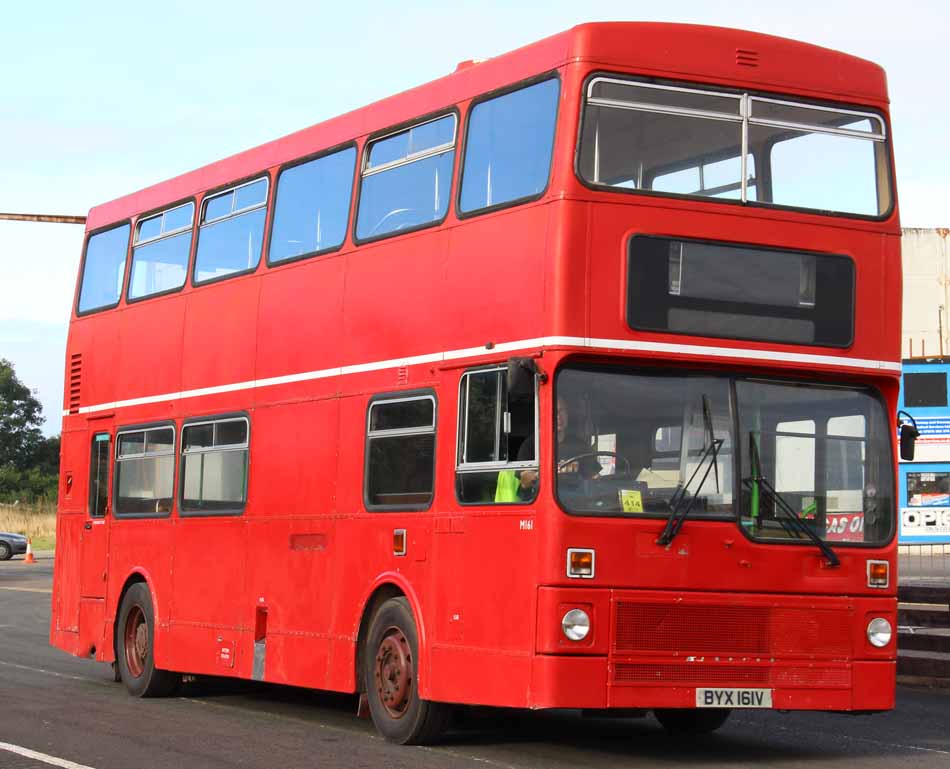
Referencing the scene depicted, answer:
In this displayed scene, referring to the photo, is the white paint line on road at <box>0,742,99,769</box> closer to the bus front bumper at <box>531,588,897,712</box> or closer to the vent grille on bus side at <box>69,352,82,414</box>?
the bus front bumper at <box>531,588,897,712</box>

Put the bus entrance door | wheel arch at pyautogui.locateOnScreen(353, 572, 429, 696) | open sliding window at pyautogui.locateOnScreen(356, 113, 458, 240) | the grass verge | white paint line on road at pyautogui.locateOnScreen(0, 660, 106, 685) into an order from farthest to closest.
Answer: the grass verge < white paint line on road at pyautogui.locateOnScreen(0, 660, 106, 685) < the bus entrance door < open sliding window at pyautogui.locateOnScreen(356, 113, 458, 240) < wheel arch at pyautogui.locateOnScreen(353, 572, 429, 696)

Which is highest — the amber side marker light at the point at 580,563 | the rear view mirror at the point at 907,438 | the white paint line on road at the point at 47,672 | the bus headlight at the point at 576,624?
the rear view mirror at the point at 907,438

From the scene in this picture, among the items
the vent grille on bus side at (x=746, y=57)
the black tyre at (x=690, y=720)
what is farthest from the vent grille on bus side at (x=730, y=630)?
the vent grille on bus side at (x=746, y=57)

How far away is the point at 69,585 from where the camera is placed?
18.5 metres

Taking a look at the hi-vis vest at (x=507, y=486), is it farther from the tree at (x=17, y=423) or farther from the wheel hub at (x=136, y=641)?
the tree at (x=17, y=423)

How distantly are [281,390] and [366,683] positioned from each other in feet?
9.40

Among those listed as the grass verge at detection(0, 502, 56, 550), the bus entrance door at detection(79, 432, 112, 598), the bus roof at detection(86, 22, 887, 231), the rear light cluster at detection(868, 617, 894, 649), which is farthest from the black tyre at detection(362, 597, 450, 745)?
the grass verge at detection(0, 502, 56, 550)

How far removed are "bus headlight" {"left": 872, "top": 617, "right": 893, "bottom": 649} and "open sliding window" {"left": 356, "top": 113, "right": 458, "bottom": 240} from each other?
164 inches

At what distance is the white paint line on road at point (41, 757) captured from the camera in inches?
431

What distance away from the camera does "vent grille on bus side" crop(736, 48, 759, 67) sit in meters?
11.6

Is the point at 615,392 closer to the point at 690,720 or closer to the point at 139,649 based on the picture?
the point at 690,720

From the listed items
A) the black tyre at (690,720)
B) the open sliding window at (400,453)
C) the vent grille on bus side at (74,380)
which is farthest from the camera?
the vent grille on bus side at (74,380)

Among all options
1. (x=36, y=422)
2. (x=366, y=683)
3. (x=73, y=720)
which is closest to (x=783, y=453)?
(x=366, y=683)

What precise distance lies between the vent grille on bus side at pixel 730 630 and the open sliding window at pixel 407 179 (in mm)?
3364
